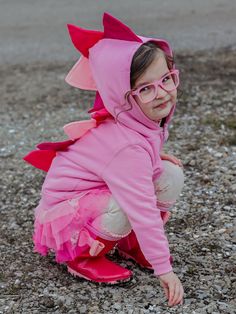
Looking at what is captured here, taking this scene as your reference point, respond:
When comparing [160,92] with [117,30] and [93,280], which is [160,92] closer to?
[117,30]

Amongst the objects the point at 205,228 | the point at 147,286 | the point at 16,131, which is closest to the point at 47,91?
the point at 16,131

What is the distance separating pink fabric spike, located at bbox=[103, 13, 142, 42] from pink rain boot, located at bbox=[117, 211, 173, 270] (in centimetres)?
89

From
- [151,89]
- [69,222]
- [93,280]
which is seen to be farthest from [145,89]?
[93,280]

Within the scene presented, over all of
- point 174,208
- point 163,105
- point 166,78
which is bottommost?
A: point 174,208

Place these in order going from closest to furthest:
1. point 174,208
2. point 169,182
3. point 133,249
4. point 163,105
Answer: point 163,105 < point 169,182 < point 133,249 < point 174,208

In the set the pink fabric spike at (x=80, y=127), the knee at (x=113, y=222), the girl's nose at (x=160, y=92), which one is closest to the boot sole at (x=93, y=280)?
the knee at (x=113, y=222)

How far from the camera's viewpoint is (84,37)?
282 cm

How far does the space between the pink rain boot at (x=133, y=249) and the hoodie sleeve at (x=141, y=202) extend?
47cm

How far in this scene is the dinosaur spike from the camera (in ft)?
9.17

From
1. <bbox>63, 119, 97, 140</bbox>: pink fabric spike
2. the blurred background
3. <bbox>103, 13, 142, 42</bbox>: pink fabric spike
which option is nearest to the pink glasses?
<bbox>103, 13, 142, 42</bbox>: pink fabric spike

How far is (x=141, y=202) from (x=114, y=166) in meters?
0.18

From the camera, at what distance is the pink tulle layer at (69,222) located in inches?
115

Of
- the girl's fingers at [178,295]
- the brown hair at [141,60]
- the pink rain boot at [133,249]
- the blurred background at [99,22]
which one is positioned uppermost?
the brown hair at [141,60]

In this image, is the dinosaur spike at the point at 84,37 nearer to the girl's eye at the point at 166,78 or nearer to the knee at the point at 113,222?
the girl's eye at the point at 166,78
